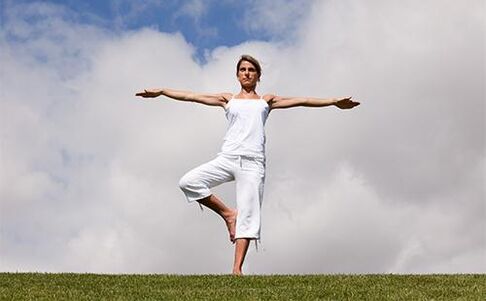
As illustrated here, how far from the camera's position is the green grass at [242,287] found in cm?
1166

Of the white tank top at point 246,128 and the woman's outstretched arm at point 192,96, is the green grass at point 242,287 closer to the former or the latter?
the white tank top at point 246,128

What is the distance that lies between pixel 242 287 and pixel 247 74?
4032mm

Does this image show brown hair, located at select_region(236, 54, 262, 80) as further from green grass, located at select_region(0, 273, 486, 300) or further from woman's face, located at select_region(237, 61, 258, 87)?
green grass, located at select_region(0, 273, 486, 300)

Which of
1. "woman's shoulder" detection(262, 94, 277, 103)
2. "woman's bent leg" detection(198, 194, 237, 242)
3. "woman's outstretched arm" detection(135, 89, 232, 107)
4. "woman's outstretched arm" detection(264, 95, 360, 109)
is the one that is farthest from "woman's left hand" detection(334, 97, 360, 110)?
"woman's bent leg" detection(198, 194, 237, 242)

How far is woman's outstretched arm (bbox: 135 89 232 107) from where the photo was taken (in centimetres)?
1466

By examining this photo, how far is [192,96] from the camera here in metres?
14.8

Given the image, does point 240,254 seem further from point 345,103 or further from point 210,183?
point 345,103

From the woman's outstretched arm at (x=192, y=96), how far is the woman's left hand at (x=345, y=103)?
197 centimetres

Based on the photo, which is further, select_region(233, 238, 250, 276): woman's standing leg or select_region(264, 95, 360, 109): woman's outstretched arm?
select_region(264, 95, 360, 109): woman's outstretched arm

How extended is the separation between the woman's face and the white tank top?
329 millimetres

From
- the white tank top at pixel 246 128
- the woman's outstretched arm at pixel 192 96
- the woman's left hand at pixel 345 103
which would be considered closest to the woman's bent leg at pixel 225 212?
the white tank top at pixel 246 128

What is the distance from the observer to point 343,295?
38.6 ft

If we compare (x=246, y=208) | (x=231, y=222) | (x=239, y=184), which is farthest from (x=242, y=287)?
(x=239, y=184)

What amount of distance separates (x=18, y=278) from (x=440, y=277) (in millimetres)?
7273
